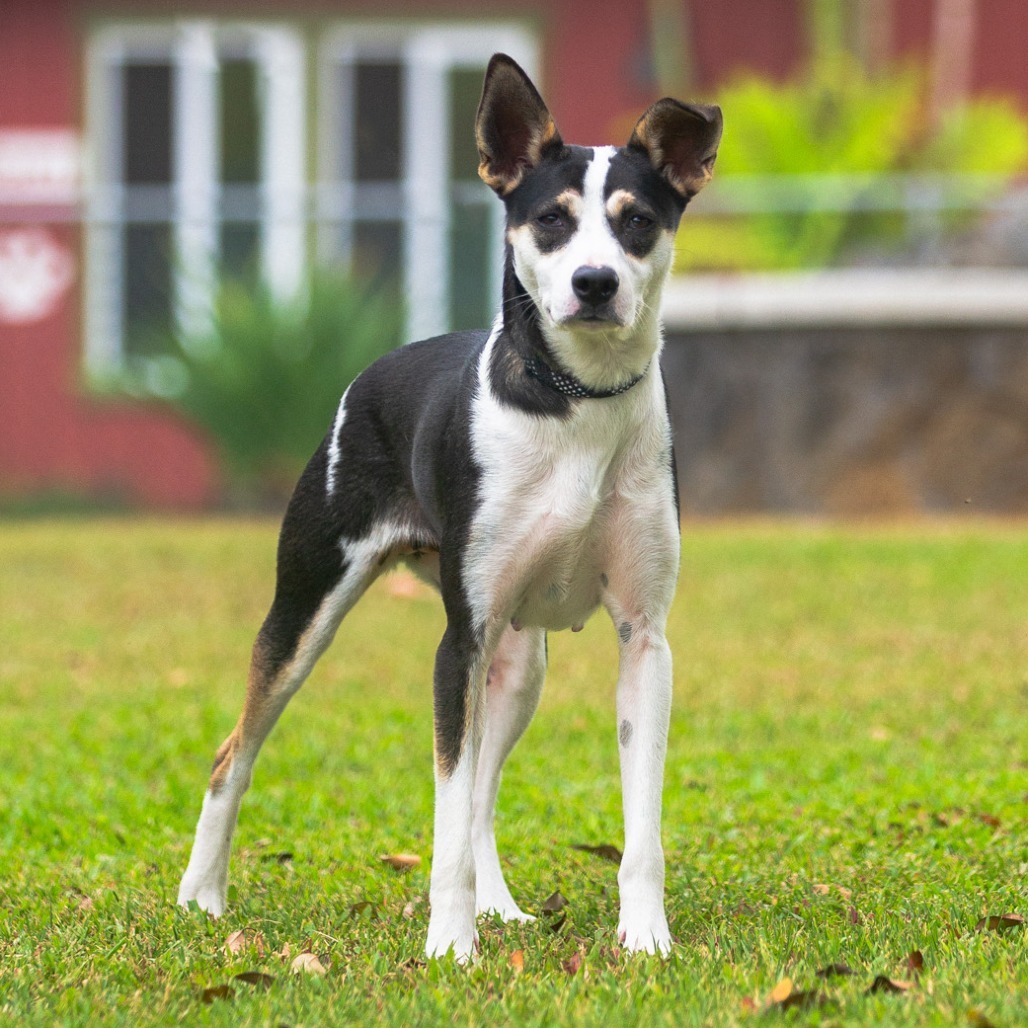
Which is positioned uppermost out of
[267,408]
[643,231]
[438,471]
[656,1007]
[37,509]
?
[643,231]

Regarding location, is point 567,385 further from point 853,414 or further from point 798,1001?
point 853,414

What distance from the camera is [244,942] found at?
14.5 feet

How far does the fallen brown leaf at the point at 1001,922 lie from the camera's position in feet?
14.5

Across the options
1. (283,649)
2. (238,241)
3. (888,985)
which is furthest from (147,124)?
(888,985)

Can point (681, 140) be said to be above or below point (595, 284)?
above

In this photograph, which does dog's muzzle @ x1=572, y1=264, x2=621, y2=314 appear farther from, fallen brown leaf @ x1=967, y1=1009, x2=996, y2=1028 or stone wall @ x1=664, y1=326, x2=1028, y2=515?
stone wall @ x1=664, y1=326, x2=1028, y2=515

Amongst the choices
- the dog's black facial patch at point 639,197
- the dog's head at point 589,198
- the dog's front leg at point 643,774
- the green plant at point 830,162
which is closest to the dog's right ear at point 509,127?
the dog's head at point 589,198

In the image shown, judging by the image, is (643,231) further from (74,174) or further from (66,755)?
(74,174)

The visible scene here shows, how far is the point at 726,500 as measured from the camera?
13.4 m

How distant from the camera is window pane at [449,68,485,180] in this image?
657 inches

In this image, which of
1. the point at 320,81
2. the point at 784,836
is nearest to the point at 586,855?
the point at 784,836

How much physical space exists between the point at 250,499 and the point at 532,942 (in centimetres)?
1111

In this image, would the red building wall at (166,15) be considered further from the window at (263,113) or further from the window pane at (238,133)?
the window pane at (238,133)

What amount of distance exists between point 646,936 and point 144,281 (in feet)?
41.9
